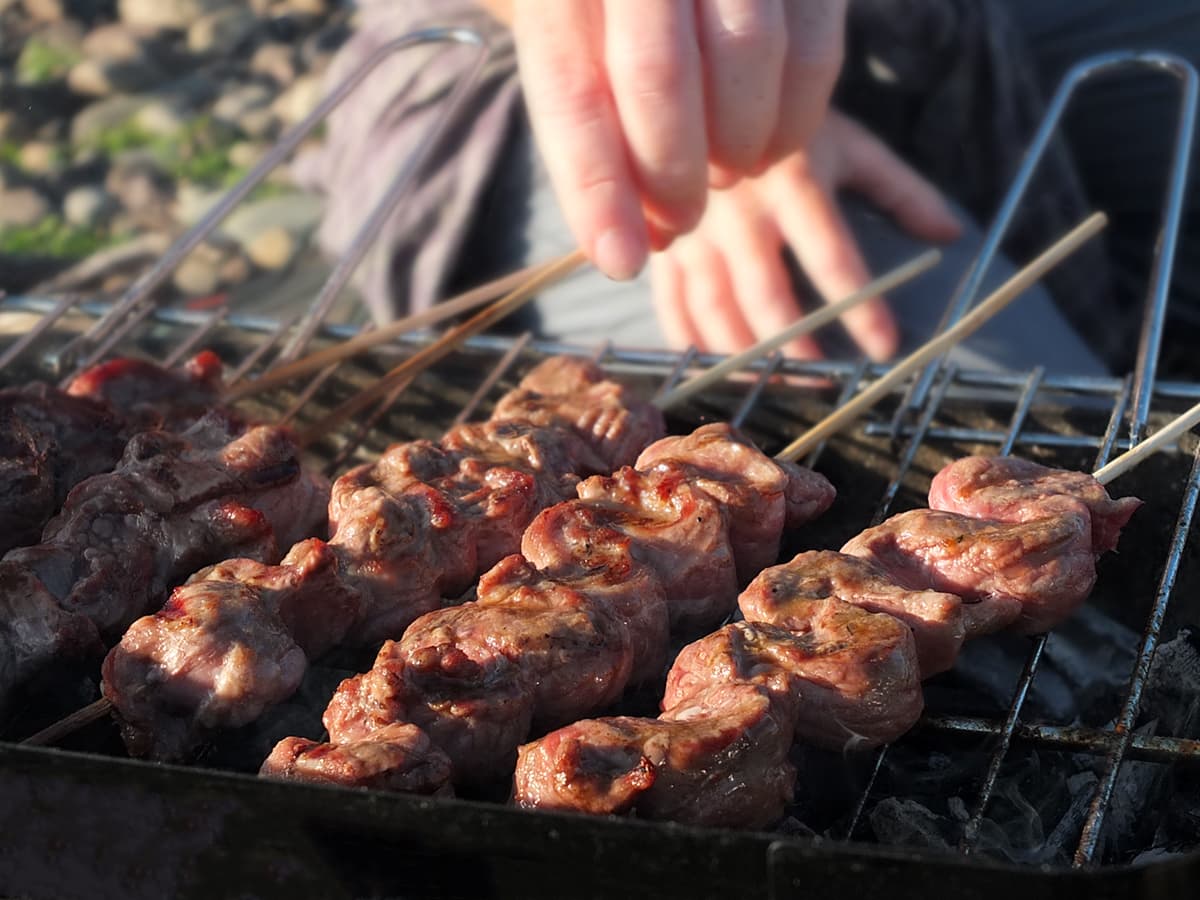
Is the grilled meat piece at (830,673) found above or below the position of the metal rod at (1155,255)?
below

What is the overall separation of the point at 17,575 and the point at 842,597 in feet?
4.65

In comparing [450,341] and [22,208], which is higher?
[450,341]

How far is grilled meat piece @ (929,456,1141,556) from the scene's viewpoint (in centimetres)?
243

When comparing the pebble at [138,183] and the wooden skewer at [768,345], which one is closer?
the wooden skewer at [768,345]

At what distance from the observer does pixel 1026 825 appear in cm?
227

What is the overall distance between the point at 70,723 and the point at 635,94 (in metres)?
1.69

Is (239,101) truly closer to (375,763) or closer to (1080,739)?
(375,763)

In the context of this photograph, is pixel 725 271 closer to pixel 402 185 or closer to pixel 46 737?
pixel 402 185

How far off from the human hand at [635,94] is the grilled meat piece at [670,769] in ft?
4.33

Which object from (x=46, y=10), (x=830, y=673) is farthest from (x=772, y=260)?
(x=46, y=10)

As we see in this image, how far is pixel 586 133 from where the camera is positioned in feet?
9.78

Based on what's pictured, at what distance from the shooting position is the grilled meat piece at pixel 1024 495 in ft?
7.98

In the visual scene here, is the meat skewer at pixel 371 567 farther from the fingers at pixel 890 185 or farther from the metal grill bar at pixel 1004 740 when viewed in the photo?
the fingers at pixel 890 185

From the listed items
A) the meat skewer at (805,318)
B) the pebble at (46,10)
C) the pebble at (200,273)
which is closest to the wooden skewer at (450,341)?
the meat skewer at (805,318)
